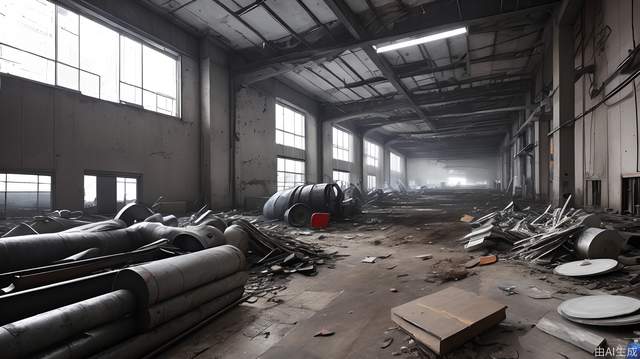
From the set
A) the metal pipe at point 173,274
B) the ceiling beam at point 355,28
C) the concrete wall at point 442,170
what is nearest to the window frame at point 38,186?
the metal pipe at point 173,274

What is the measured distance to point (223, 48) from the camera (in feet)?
38.1

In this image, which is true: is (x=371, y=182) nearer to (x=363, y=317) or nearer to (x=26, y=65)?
(x=26, y=65)

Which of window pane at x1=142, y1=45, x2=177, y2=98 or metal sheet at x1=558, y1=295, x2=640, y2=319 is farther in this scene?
window pane at x1=142, y1=45, x2=177, y2=98

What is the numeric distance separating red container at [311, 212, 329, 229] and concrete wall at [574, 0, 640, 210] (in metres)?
6.75

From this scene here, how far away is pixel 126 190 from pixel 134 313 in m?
7.89

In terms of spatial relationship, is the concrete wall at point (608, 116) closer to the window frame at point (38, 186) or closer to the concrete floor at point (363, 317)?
the concrete floor at point (363, 317)

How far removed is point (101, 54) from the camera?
8.34 m

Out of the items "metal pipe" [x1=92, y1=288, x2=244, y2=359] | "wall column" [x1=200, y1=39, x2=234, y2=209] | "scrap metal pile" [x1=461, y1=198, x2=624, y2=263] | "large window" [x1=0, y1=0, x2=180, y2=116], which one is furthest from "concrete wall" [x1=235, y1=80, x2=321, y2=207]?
"metal pipe" [x1=92, y1=288, x2=244, y2=359]

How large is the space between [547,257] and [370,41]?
25.3 feet

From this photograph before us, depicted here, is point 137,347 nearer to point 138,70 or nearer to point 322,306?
point 322,306

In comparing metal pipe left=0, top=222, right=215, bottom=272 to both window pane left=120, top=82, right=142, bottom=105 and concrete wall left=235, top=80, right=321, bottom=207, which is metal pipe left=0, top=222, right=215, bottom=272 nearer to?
window pane left=120, top=82, right=142, bottom=105

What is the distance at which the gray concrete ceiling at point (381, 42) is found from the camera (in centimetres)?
866

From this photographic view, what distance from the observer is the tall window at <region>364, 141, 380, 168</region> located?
26.9 m

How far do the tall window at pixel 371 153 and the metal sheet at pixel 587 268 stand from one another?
22.4m
